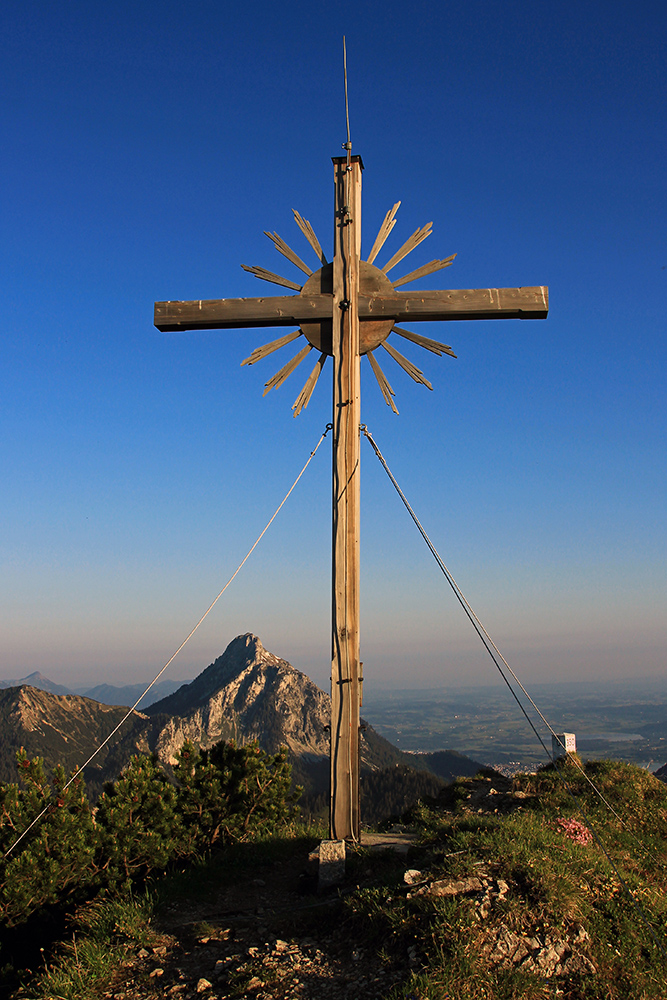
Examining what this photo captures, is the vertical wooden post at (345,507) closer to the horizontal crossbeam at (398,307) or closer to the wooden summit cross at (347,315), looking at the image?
the wooden summit cross at (347,315)

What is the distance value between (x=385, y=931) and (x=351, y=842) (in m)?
1.75

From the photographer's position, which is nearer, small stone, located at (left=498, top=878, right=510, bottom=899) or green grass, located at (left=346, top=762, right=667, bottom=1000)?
green grass, located at (left=346, top=762, right=667, bottom=1000)

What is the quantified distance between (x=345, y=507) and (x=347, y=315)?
217 cm

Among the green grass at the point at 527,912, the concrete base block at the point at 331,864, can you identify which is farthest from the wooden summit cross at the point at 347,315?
the green grass at the point at 527,912

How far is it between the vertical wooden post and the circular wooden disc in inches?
5.3

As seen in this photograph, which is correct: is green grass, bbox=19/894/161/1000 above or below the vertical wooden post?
below

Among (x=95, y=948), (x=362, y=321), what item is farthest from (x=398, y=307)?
(x=95, y=948)

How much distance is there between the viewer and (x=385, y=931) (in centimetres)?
484

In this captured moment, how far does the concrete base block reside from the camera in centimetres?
622

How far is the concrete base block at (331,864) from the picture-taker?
6.22m

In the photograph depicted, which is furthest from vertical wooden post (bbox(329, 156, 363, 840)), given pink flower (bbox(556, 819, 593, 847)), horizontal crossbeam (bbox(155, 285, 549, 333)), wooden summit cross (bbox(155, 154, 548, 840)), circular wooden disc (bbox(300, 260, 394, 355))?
pink flower (bbox(556, 819, 593, 847))

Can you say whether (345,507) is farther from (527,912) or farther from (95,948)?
(95,948)

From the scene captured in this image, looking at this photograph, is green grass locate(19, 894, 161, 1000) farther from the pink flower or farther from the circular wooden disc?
the circular wooden disc

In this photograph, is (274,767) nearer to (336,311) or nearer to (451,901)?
(451,901)
